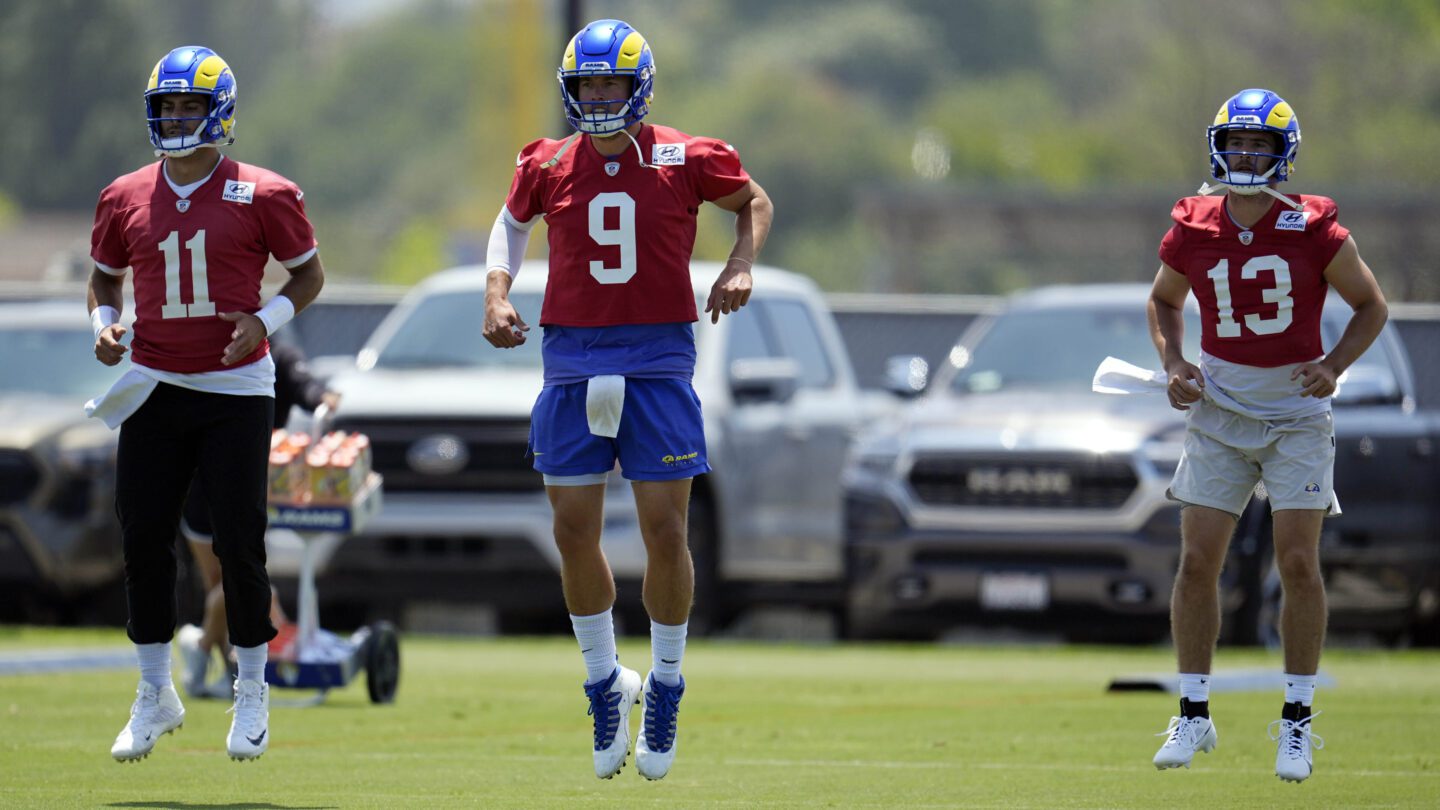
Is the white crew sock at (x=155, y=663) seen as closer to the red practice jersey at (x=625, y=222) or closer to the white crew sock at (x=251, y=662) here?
the white crew sock at (x=251, y=662)

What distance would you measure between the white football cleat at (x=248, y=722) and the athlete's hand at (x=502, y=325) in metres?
1.47

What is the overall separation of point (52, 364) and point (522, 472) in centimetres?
365

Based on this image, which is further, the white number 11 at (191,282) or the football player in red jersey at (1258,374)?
the football player in red jersey at (1258,374)

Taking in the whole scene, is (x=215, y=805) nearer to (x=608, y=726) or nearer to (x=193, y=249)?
(x=608, y=726)

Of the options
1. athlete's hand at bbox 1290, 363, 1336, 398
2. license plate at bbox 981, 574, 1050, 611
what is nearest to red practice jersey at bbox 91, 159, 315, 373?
athlete's hand at bbox 1290, 363, 1336, 398

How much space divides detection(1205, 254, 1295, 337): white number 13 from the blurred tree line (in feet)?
195

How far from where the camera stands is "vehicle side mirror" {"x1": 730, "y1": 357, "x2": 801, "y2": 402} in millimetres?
16531

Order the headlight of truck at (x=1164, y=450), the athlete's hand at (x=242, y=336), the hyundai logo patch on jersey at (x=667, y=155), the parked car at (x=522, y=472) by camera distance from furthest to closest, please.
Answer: the parked car at (x=522, y=472)
the headlight of truck at (x=1164, y=450)
the athlete's hand at (x=242, y=336)
the hyundai logo patch on jersey at (x=667, y=155)

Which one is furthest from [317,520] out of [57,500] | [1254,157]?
[57,500]

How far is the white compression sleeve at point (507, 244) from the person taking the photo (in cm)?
927

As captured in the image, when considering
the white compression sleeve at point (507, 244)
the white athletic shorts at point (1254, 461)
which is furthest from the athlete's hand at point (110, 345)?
the white athletic shorts at point (1254, 461)

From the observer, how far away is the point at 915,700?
12953mm

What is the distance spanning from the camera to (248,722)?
9.23m

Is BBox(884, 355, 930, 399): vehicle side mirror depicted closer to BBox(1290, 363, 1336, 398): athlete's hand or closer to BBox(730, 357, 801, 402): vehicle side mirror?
BBox(730, 357, 801, 402): vehicle side mirror
